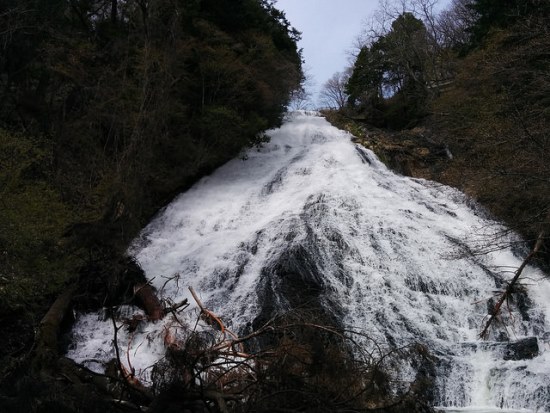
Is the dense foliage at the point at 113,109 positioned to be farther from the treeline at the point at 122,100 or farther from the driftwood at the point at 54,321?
the driftwood at the point at 54,321

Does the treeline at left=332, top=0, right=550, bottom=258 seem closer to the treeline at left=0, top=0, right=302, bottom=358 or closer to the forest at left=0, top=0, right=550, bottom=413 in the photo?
the forest at left=0, top=0, right=550, bottom=413

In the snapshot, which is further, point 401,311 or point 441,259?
point 441,259

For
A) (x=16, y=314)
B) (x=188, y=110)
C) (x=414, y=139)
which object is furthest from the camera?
(x=414, y=139)

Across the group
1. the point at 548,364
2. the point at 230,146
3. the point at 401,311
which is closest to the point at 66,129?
the point at 230,146

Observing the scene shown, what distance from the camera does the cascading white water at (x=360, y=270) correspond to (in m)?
8.33

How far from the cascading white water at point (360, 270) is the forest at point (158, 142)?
3.04 ft

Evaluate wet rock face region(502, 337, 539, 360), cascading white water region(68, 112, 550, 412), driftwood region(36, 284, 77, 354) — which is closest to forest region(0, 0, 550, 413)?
driftwood region(36, 284, 77, 354)

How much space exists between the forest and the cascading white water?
928 millimetres

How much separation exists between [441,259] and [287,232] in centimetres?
349

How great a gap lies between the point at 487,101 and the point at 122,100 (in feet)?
40.0

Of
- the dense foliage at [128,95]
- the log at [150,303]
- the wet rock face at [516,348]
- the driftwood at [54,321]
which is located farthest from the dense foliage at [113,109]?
the wet rock face at [516,348]

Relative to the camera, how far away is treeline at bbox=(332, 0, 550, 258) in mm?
12734

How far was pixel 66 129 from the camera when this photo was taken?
14.9m

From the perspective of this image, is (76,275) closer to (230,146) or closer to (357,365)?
(357,365)
